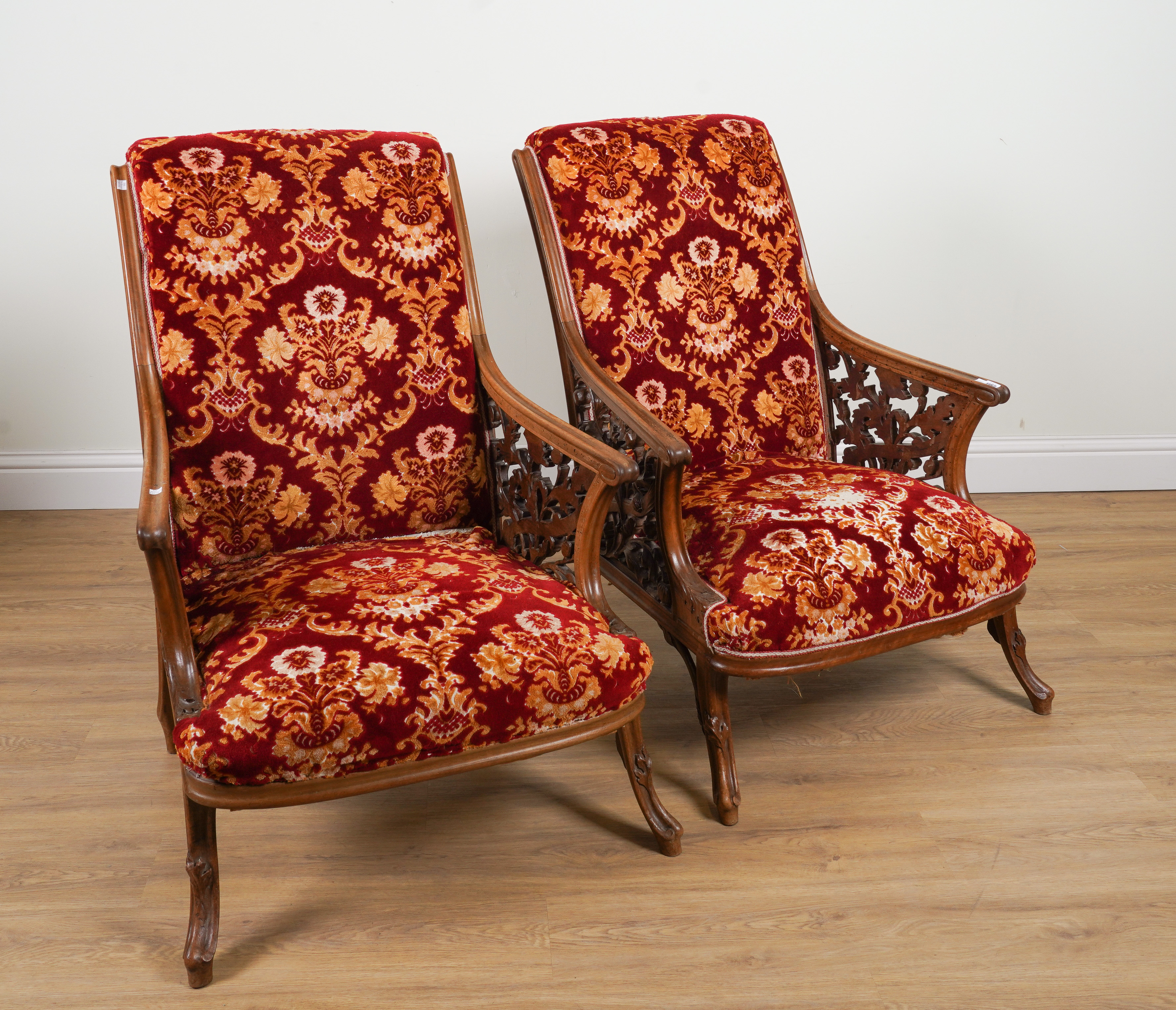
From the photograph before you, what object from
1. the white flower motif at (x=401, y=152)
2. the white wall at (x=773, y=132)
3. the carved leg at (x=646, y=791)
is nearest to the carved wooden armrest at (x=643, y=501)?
the carved leg at (x=646, y=791)

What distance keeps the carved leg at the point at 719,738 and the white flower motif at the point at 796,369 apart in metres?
0.74

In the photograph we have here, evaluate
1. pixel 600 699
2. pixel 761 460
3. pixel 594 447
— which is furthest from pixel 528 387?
pixel 600 699

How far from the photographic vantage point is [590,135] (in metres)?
2.05

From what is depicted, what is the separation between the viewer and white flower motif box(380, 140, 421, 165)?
183 cm

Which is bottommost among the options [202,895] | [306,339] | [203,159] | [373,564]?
[202,895]

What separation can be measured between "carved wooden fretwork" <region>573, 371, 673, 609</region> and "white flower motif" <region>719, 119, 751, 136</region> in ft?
2.17

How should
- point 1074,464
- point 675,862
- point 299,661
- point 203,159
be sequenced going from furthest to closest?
1. point 1074,464
2. point 203,159
3. point 675,862
4. point 299,661

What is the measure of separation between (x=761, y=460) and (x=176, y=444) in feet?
3.54

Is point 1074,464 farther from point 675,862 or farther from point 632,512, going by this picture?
point 675,862

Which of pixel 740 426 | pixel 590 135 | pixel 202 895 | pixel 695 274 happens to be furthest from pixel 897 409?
pixel 202 895

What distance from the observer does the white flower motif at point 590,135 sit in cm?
204

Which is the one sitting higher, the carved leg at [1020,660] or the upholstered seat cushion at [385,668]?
the upholstered seat cushion at [385,668]

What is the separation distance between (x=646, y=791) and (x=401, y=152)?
1.16 meters

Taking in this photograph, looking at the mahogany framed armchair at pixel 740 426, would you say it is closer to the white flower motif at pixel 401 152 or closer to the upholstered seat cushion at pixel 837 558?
the upholstered seat cushion at pixel 837 558
